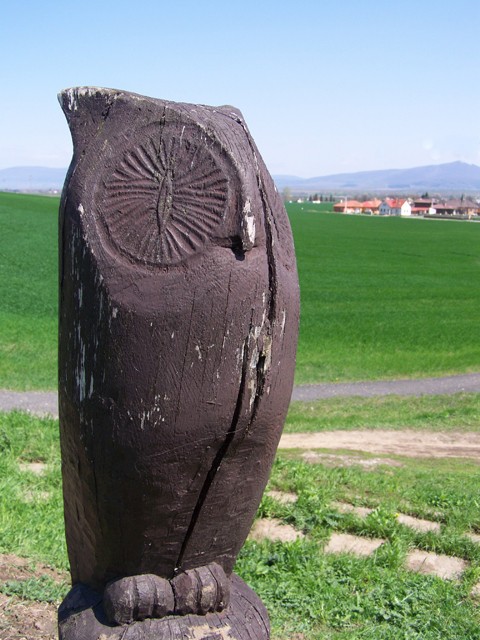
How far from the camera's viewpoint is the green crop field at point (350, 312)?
15.9 meters

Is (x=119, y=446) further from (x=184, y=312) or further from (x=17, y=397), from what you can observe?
(x=17, y=397)

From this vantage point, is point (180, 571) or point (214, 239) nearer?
point (214, 239)

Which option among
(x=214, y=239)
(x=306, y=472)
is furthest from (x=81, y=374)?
(x=306, y=472)

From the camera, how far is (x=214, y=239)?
2.44 metres

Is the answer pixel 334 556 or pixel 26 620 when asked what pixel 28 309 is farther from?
pixel 26 620

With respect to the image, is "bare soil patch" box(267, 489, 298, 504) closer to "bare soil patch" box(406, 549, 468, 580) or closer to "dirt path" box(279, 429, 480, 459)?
"bare soil patch" box(406, 549, 468, 580)

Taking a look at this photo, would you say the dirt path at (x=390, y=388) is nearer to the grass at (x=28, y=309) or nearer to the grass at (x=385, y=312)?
the grass at (x=385, y=312)

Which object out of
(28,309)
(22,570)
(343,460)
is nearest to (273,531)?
(22,570)

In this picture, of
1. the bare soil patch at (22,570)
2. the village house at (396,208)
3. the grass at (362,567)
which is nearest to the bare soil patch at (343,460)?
the grass at (362,567)

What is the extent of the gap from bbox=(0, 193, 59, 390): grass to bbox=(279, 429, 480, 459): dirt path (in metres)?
5.32

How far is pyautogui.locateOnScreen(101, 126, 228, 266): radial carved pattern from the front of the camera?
2.44 m

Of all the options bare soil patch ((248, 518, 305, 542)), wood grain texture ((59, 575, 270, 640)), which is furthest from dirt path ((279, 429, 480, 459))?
wood grain texture ((59, 575, 270, 640))

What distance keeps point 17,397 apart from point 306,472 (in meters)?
7.11

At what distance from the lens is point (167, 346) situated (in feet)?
7.95
